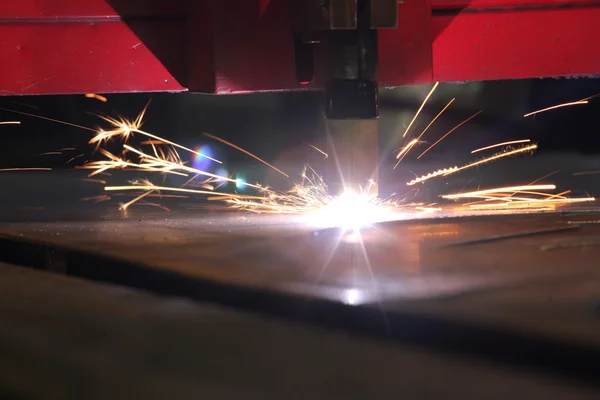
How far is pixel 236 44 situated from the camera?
2.50 metres

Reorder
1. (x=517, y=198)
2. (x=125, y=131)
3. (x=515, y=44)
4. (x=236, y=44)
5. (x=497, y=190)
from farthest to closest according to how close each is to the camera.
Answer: (x=125, y=131), (x=497, y=190), (x=517, y=198), (x=515, y=44), (x=236, y=44)

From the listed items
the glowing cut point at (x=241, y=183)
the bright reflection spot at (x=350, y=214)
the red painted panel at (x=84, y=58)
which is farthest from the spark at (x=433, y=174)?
the red painted panel at (x=84, y=58)

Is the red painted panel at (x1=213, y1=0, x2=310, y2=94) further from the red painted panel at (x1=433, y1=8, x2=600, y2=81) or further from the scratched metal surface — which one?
the red painted panel at (x1=433, y1=8, x2=600, y2=81)

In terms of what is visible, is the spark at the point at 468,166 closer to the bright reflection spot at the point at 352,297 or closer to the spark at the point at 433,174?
the spark at the point at 433,174

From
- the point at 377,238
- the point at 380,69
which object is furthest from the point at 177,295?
the point at 380,69

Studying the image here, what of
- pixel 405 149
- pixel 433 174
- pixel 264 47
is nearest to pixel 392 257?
pixel 264 47

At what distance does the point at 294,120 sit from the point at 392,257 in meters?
1.72

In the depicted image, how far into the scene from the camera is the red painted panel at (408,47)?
2588 mm

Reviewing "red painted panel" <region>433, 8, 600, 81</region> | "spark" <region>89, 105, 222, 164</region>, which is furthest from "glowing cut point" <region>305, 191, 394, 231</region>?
"spark" <region>89, 105, 222, 164</region>

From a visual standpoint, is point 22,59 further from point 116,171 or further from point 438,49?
point 438,49

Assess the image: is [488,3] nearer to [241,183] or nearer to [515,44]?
[515,44]

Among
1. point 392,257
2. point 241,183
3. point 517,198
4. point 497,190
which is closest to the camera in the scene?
point 392,257

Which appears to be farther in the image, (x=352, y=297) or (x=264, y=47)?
(x=264, y=47)

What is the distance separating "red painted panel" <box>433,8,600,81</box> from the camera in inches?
111
